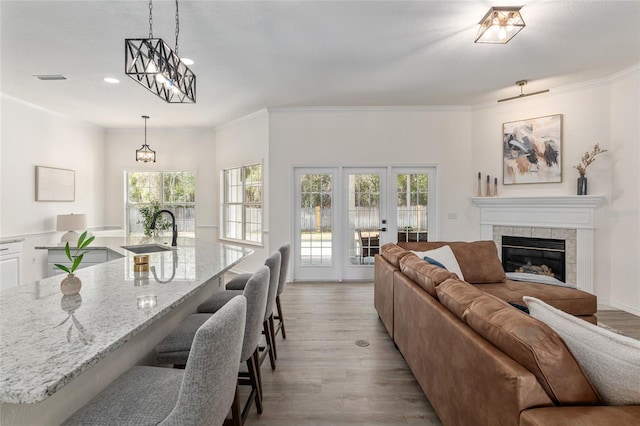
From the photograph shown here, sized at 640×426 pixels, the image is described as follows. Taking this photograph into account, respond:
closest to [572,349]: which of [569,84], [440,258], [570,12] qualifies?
[440,258]

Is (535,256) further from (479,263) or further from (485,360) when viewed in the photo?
(485,360)

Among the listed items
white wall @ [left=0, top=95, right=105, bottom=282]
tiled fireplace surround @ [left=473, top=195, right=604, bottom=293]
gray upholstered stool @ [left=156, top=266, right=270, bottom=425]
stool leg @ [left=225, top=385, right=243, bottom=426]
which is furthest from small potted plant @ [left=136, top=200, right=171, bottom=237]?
tiled fireplace surround @ [left=473, top=195, right=604, bottom=293]

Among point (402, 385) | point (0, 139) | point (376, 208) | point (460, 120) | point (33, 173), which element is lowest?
point (402, 385)

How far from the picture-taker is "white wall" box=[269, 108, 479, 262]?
5062mm

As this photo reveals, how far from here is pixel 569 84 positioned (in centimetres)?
417

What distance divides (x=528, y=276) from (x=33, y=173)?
711cm

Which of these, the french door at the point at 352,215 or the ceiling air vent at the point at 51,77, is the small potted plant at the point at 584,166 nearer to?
the french door at the point at 352,215

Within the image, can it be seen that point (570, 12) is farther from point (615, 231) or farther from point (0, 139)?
point (0, 139)

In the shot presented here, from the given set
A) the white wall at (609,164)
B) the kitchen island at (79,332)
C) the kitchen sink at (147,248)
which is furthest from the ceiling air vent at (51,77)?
the white wall at (609,164)

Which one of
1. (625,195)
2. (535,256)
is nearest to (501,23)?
(625,195)

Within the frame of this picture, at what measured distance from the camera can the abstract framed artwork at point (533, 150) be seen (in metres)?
4.31

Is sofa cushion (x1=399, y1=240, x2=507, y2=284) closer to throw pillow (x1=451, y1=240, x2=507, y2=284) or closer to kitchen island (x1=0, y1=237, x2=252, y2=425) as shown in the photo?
throw pillow (x1=451, y1=240, x2=507, y2=284)

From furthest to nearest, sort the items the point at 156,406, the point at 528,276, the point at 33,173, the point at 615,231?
→ 1. the point at 33,173
2. the point at 615,231
3. the point at 528,276
4. the point at 156,406

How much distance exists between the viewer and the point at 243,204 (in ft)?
19.5
